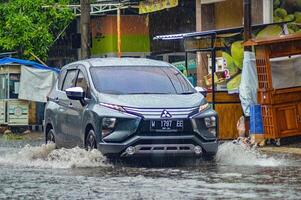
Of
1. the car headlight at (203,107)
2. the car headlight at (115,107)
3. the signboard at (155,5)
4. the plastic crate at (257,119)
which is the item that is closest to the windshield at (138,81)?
the car headlight at (115,107)

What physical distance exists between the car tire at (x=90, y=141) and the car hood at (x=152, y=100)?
0.57m

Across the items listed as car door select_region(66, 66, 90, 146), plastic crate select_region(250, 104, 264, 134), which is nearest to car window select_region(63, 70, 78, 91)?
car door select_region(66, 66, 90, 146)

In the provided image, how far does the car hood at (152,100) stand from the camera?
1213cm

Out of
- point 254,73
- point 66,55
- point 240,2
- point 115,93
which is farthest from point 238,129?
point 66,55

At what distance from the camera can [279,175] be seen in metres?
11.5

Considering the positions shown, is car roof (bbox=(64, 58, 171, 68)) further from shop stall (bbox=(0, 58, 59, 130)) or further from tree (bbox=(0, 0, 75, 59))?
tree (bbox=(0, 0, 75, 59))

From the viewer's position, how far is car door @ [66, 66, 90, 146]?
1293 cm

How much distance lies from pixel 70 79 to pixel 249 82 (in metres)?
4.80

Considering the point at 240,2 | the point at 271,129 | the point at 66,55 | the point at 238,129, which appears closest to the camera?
the point at 271,129

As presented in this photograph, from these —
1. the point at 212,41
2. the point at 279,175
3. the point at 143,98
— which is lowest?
the point at 279,175

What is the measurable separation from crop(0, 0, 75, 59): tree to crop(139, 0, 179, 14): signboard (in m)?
4.12

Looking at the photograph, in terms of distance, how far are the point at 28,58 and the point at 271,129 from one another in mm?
16167

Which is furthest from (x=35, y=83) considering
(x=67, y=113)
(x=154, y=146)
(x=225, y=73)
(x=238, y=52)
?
(x=154, y=146)

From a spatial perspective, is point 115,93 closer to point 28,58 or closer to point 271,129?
point 271,129
